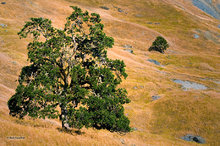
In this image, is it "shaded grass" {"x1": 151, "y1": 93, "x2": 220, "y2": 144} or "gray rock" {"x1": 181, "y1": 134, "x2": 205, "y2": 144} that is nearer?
"gray rock" {"x1": 181, "y1": 134, "x2": 205, "y2": 144}

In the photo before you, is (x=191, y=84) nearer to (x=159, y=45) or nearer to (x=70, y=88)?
(x=159, y=45)

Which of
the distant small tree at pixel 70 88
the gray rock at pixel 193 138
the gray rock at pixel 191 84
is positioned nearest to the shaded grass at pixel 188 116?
the gray rock at pixel 193 138

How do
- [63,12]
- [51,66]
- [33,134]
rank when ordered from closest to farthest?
[33,134], [51,66], [63,12]

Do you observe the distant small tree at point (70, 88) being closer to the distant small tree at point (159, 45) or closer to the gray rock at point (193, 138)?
the gray rock at point (193, 138)

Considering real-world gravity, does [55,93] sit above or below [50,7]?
below

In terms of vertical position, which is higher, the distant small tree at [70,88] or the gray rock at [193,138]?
the distant small tree at [70,88]

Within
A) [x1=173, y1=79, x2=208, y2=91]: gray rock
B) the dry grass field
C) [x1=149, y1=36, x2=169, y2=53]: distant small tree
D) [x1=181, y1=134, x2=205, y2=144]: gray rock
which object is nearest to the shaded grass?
the dry grass field

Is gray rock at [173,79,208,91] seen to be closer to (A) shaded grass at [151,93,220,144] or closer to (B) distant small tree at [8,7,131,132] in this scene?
(A) shaded grass at [151,93,220,144]

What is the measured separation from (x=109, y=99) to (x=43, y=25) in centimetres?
1121

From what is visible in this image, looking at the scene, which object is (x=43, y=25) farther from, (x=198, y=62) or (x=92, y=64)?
(x=198, y=62)

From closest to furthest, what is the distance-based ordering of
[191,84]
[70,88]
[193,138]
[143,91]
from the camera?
[70,88], [193,138], [143,91], [191,84]

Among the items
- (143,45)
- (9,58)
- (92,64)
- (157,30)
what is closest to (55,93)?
(92,64)

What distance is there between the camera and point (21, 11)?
123062mm

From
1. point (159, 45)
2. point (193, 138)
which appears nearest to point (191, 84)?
point (193, 138)
